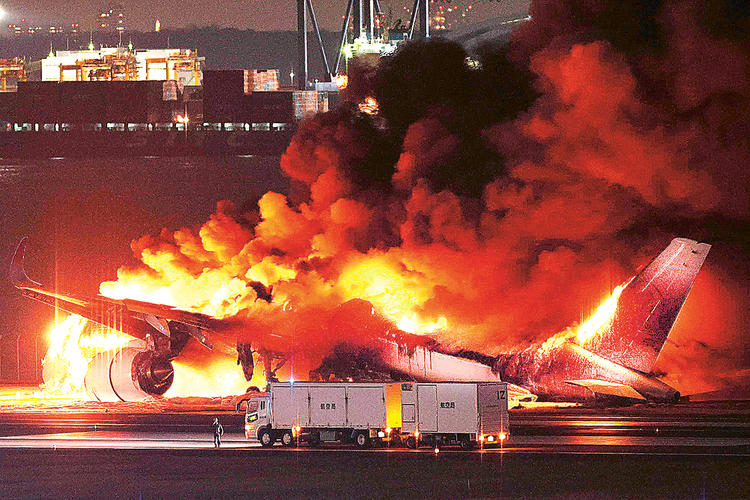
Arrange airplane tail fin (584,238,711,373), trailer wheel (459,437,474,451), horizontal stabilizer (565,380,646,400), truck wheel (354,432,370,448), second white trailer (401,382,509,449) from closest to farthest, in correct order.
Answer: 1. second white trailer (401,382,509,449)
2. trailer wheel (459,437,474,451)
3. truck wheel (354,432,370,448)
4. horizontal stabilizer (565,380,646,400)
5. airplane tail fin (584,238,711,373)

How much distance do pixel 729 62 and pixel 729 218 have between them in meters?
8.33

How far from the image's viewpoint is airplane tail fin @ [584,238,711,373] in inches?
2229

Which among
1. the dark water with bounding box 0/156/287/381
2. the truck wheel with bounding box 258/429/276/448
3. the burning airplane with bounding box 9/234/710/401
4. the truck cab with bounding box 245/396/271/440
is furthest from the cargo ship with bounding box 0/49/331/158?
the truck wheel with bounding box 258/429/276/448

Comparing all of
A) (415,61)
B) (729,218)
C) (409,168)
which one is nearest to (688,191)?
(729,218)

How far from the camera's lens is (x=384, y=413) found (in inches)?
1758

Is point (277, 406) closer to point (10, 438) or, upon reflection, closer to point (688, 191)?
point (10, 438)

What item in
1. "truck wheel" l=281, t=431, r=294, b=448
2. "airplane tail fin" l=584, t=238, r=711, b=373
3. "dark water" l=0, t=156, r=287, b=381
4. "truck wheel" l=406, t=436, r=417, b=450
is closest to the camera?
"truck wheel" l=406, t=436, r=417, b=450

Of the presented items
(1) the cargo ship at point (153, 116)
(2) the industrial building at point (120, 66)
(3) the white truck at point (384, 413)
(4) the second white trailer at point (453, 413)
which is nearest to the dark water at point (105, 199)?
(1) the cargo ship at point (153, 116)

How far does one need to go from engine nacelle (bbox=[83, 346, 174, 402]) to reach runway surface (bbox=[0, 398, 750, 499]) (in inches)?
340

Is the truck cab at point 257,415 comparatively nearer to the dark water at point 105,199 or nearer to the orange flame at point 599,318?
the orange flame at point 599,318

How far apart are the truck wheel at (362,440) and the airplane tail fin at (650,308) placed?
1834cm

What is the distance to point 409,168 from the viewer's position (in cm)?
6888

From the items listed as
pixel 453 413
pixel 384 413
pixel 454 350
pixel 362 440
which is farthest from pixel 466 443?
pixel 454 350

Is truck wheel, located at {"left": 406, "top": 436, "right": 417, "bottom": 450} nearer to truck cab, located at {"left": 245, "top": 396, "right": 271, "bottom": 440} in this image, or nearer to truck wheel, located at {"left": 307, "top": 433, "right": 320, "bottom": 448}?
truck wheel, located at {"left": 307, "top": 433, "right": 320, "bottom": 448}
